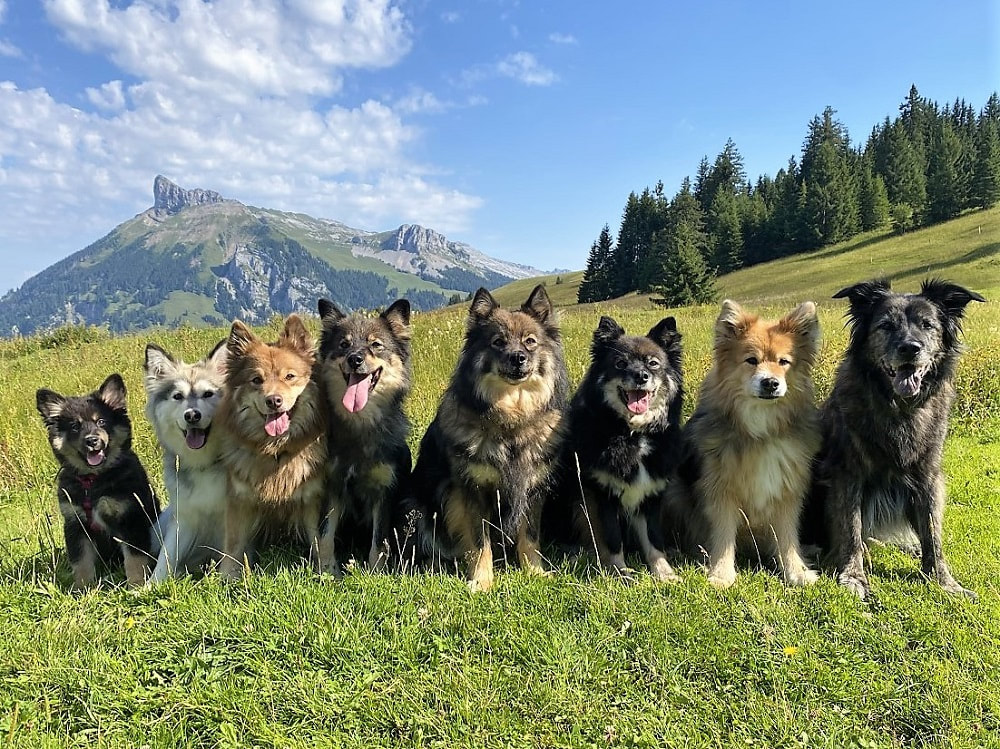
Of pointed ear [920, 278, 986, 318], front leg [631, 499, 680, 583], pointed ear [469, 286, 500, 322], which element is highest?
pointed ear [469, 286, 500, 322]

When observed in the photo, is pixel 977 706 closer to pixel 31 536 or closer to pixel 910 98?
pixel 31 536

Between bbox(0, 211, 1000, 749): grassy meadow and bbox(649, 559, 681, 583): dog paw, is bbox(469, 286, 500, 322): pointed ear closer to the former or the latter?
bbox(0, 211, 1000, 749): grassy meadow

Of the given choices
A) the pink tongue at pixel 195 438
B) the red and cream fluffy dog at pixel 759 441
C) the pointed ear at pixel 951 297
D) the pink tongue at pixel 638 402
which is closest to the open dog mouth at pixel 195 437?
the pink tongue at pixel 195 438

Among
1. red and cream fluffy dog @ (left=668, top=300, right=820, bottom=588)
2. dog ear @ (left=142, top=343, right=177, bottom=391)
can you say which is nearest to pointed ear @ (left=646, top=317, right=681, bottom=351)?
red and cream fluffy dog @ (left=668, top=300, right=820, bottom=588)

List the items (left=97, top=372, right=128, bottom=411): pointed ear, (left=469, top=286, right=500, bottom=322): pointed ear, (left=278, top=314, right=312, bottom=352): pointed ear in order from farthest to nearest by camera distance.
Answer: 1. (left=97, top=372, right=128, bottom=411): pointed ear
2. (left=469, top=286, right=500, bottom=322): pointed ear
3. (left=278, top=314, right=312, bottom=352): pointed ear

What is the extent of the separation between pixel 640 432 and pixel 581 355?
644cm

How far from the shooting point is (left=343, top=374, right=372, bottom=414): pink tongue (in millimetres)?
4309

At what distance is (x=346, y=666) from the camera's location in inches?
127

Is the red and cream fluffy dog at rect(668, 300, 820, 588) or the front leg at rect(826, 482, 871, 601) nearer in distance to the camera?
the front leg at rect(826, 482, 871, 601)

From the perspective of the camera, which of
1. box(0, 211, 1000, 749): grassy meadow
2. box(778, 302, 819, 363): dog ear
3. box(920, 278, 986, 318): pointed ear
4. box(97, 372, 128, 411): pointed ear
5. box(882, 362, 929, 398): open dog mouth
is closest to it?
box(0, 211, 1000, 749): grassy meadow

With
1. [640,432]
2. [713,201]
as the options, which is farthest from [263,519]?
[713,201]

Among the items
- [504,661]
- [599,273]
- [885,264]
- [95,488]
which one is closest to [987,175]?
[885,264]

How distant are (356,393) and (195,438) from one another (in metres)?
1.35

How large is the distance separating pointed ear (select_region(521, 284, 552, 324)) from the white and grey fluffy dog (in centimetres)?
265
